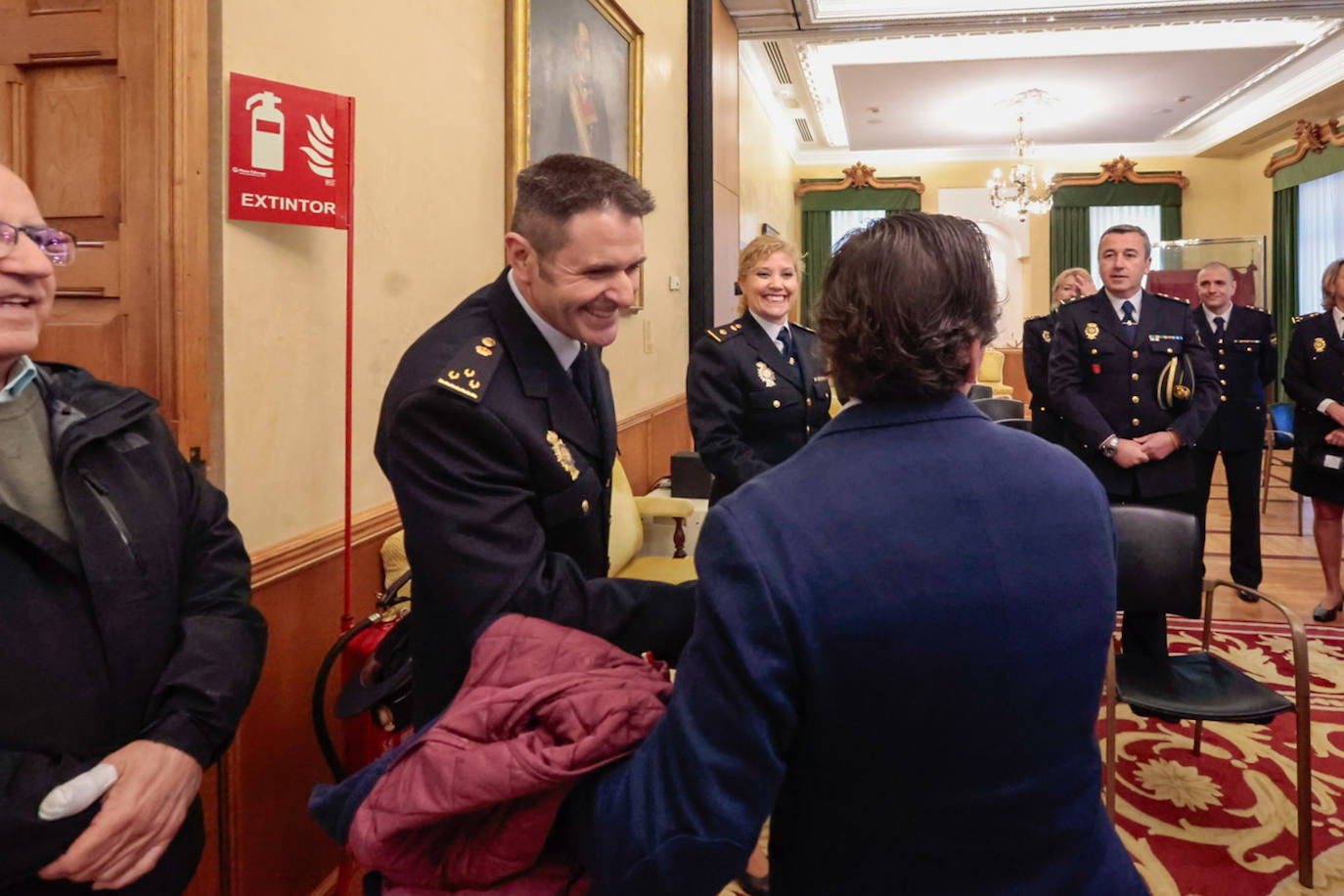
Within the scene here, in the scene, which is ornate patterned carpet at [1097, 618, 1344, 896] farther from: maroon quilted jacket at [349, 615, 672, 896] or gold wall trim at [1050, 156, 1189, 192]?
gold wall trim at [1050, 156, 1189, 192]

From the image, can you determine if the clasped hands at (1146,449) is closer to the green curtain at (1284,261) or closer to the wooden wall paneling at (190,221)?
the wooden wall paneling at (190,221)

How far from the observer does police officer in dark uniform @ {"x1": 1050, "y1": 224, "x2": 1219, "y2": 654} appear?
345 cm

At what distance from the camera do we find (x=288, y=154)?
1.83 meters

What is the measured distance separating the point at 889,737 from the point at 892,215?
0.53 m

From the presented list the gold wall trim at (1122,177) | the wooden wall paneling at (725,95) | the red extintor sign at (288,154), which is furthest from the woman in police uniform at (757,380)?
the gold wall trim at (1122,177)

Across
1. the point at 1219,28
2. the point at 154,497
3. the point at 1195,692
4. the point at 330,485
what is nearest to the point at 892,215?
the point at 154,497

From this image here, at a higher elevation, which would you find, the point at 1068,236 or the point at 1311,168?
the point at 1311,168

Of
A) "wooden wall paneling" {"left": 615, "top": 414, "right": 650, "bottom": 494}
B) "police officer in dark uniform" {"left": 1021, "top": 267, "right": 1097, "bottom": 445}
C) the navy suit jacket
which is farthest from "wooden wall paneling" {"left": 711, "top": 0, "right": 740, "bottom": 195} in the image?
the navy suit jacket

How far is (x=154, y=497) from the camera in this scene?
4.19 feet

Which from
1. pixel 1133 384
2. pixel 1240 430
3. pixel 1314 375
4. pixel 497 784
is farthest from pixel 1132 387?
pixel 497 784

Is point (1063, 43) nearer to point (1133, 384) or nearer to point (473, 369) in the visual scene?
point (1133, 384)

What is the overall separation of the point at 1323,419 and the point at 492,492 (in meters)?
4.23

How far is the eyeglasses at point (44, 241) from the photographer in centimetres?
116

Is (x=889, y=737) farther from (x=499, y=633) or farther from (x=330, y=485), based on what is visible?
(x=330, y=485)
